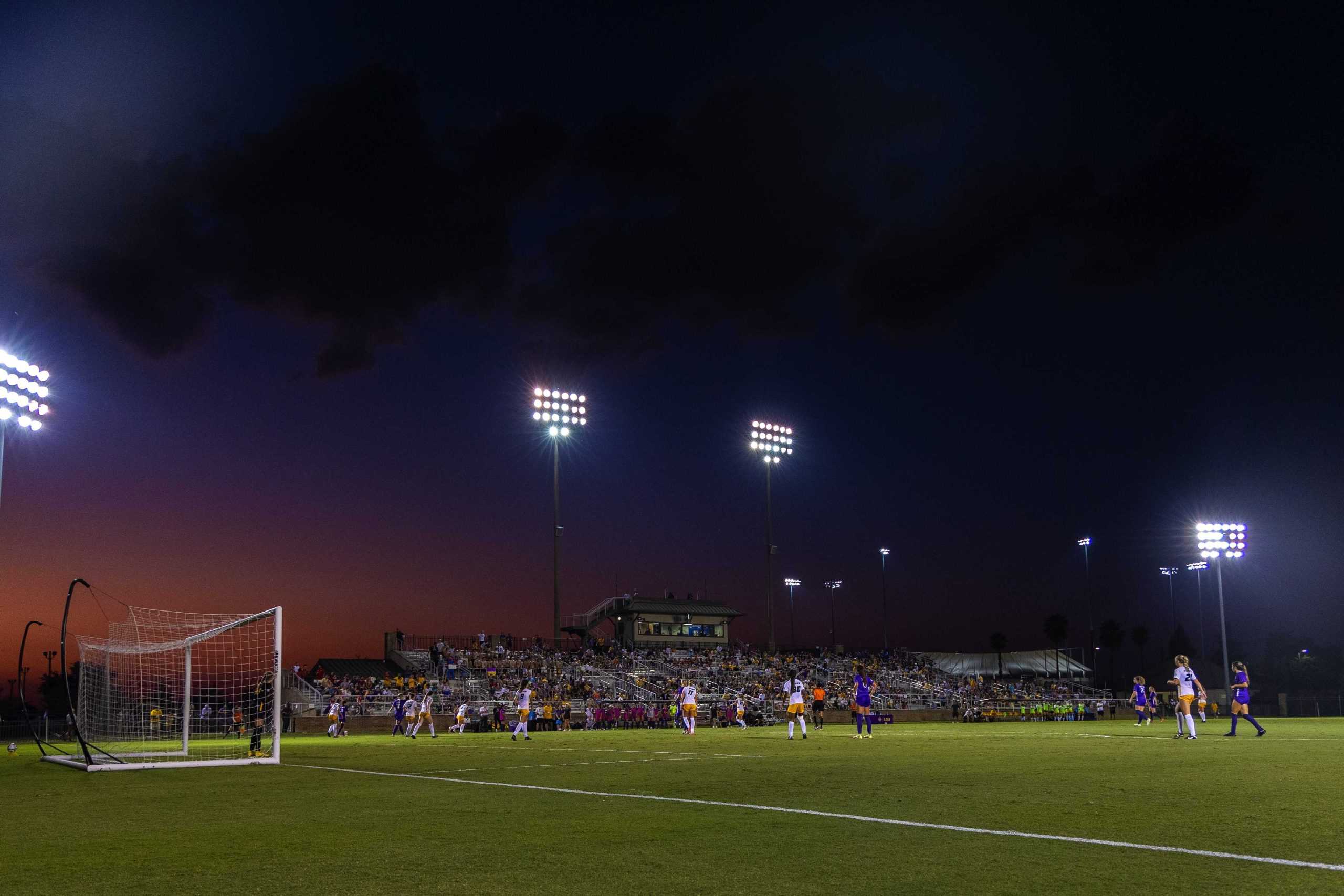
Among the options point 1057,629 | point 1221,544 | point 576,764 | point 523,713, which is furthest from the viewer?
point 1057,629

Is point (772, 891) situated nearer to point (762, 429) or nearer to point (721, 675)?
point (721, 675)

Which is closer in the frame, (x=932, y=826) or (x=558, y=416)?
(x=932, y=826)

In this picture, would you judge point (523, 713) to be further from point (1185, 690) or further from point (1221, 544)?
point (1221, 544)

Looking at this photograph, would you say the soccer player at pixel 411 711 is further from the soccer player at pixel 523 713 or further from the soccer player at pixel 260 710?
the soccer player at pixel 260 710

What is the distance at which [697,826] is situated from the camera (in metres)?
9.24

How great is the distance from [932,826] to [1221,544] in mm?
52581

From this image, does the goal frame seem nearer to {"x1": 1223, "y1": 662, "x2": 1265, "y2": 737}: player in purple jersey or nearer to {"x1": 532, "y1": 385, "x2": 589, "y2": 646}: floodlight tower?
{"x1": 1223, "y1": 662, "x2": 1265, "y2": 737}: player in purple jersey

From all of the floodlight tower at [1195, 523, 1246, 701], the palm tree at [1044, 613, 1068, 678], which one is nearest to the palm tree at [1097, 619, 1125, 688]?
the palm tree at [1044, 613, 1068, 678]

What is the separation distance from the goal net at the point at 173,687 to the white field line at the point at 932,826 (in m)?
8.37

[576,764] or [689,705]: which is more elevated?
[576,764]

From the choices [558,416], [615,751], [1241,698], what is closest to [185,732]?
[615,751]

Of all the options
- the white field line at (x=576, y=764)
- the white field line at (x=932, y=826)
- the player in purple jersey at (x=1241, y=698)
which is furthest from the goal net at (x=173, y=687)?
the player in purple jersey at (x=1241, y=698)

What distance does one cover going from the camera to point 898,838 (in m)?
8.18

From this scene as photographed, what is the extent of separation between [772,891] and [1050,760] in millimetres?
12391
